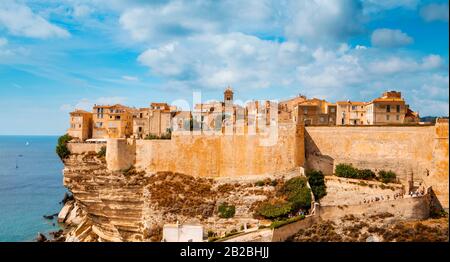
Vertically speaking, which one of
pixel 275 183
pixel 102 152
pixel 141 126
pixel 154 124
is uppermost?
pixel 154 124

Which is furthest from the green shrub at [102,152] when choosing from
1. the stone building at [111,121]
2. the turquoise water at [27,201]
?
the turquoise water at [27,201]

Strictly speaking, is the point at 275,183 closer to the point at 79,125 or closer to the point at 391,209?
the point at 391,209

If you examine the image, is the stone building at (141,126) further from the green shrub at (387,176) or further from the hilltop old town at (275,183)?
the green shrub at (387,176)

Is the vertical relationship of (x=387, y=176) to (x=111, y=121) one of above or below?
below

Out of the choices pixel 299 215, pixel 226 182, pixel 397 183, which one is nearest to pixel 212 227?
pixel 226 182

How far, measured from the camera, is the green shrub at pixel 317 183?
1988cm

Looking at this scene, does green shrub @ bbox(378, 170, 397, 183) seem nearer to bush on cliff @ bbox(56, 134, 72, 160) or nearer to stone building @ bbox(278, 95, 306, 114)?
stone building @ bbox(278, 95, 306, 114)

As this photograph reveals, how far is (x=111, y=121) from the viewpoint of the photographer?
3259 centimetres

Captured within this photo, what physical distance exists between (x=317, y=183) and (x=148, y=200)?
8.64m

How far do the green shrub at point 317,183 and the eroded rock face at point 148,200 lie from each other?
6.75 ft

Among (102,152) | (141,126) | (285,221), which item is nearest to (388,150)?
(285,221)

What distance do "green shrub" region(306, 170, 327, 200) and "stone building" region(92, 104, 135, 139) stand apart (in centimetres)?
1644
